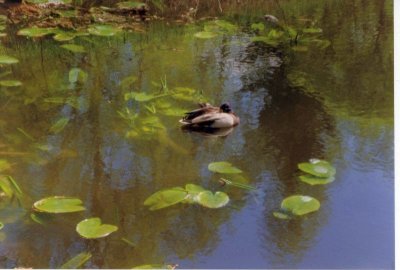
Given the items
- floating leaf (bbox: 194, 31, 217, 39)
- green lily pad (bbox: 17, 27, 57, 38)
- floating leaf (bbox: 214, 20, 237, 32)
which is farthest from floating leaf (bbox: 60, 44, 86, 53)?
floating leaf (bbox: 214, 20, 237, 32)

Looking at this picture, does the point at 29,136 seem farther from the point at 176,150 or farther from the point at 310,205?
the point at 310,205

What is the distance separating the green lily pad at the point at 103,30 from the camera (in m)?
2.75

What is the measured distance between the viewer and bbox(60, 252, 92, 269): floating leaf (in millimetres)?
1512

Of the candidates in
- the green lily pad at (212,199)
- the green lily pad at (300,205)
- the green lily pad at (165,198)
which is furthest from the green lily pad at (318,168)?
the green lily pad at (165,198)

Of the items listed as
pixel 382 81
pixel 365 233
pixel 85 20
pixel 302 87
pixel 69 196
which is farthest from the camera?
pixel 85 20

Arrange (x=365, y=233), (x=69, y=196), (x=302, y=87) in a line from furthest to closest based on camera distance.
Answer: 1. (x=302, y=87)
2. (x=69, y=196)
3. (x=365, y=233)

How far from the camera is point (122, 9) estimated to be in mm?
2951

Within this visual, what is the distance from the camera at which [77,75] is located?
2.38 m

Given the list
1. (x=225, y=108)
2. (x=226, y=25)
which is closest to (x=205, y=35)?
(x=226, y=25)

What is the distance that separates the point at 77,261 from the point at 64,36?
4.76ft

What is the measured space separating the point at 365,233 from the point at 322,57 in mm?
1017

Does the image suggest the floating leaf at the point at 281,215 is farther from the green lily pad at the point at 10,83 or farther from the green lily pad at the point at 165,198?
the green lily pad at the point at 10,83

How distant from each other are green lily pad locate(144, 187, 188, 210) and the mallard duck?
0.37 meters

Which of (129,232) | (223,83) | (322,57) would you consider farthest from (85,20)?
(129,232)
